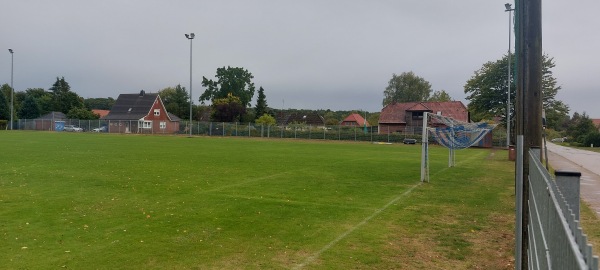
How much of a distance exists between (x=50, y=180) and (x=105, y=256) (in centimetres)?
947

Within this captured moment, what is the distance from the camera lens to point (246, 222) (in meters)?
9.32

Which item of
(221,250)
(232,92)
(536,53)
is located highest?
(232,92)

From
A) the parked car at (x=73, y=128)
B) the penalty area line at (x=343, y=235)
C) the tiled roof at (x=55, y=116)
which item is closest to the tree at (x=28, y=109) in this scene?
the tiled roof at (x=55, y=116)

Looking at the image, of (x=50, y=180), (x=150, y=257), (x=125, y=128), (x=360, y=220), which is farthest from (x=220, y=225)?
(x=125, y=128)

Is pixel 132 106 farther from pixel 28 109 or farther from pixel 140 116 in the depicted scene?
pixel 28 109

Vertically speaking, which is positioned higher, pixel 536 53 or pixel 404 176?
pixel 536 53

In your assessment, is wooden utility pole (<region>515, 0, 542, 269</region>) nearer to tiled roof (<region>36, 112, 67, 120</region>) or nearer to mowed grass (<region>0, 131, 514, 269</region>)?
mowed grass (<region>0, 131, 514, 269</region>)

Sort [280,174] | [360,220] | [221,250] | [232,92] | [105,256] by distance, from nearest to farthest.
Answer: [105,256], [221,250], [360,220], [280,174], [232,92]

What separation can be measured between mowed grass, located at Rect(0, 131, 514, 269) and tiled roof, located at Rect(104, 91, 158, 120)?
77.6 m

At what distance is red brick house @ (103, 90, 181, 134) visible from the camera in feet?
278

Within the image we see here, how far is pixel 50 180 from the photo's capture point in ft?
48.5

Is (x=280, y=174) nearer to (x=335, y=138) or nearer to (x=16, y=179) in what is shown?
(x=16, y=179)

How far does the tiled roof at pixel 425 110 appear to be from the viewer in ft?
259

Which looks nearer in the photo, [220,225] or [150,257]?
[150,257]
